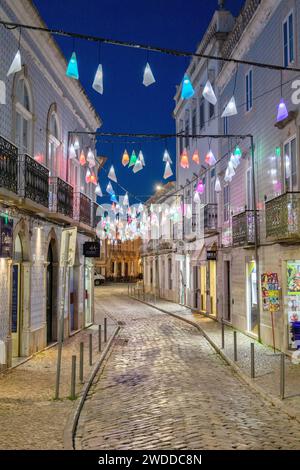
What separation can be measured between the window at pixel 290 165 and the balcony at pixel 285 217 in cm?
63

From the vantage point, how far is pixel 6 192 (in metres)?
11.3

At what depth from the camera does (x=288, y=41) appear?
1505cm

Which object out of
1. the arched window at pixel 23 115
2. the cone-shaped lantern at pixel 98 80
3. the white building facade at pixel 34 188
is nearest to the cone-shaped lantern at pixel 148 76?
the cone-shaped lantern at pixel 98 80

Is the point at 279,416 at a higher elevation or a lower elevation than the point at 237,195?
lower

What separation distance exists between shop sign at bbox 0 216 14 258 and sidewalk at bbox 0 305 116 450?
271 cm

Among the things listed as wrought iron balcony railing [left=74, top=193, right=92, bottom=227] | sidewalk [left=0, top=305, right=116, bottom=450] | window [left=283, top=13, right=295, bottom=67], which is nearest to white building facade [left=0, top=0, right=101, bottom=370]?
wrought iron balcony railing [left=74, top=193, right=92, bottom=227]

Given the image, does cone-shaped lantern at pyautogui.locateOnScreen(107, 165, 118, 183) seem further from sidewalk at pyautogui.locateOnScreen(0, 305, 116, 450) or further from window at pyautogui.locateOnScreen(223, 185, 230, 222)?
sidewalk at pyautogui.locateOnScreen(0, 305, 116, 450)

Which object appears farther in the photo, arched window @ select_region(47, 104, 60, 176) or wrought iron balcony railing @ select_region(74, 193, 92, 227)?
wrought iron balcony railing @ select_region(74, 193, 92, 227)

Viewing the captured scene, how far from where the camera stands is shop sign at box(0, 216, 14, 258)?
1223 cm

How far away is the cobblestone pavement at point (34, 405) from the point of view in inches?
296
